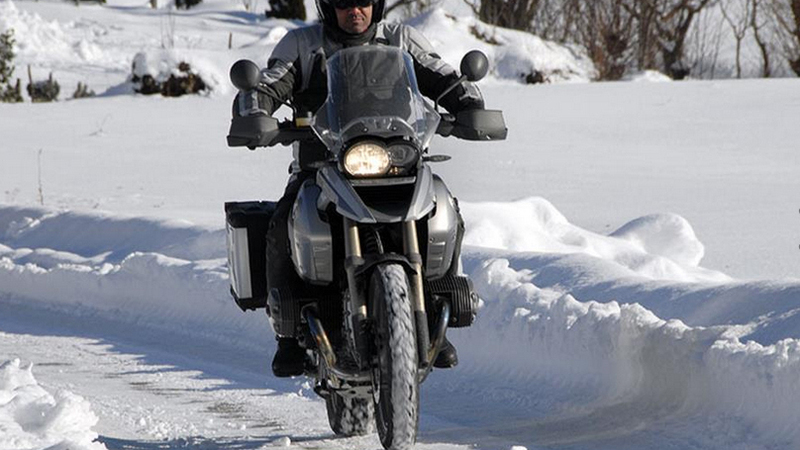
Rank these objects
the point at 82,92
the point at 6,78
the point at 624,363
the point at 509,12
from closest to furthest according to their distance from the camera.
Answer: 1. the point at 624,363
2. the point at 6,78
3. the point at 82,92
4. the point at 509,12

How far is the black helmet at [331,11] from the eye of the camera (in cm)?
574

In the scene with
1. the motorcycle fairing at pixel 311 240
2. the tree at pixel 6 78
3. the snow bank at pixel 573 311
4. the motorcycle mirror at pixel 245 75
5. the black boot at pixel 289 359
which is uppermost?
the motorcycle mirror at pixel 245 75

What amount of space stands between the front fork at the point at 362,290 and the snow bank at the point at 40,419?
1019 millimetres

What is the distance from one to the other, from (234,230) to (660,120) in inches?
664

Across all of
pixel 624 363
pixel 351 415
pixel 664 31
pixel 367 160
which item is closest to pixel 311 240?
pixel 367 160

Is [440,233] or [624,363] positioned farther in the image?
[624,363]

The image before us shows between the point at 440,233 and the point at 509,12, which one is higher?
the point at 440,233

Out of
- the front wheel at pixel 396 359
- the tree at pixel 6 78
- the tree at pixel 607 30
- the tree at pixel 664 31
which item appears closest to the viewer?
the front wheel at pixel 396 359

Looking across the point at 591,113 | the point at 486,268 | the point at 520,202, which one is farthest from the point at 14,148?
the point at 486,268

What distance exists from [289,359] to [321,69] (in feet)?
3.56

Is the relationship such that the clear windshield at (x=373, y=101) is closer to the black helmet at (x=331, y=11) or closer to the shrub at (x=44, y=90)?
the black helmet at (x=331, y=11)

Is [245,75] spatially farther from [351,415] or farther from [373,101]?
[351,415]

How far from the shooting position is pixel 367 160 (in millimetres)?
5016

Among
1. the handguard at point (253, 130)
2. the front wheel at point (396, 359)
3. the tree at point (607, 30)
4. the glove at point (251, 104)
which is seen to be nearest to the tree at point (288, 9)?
the tree at point (607, 30)
